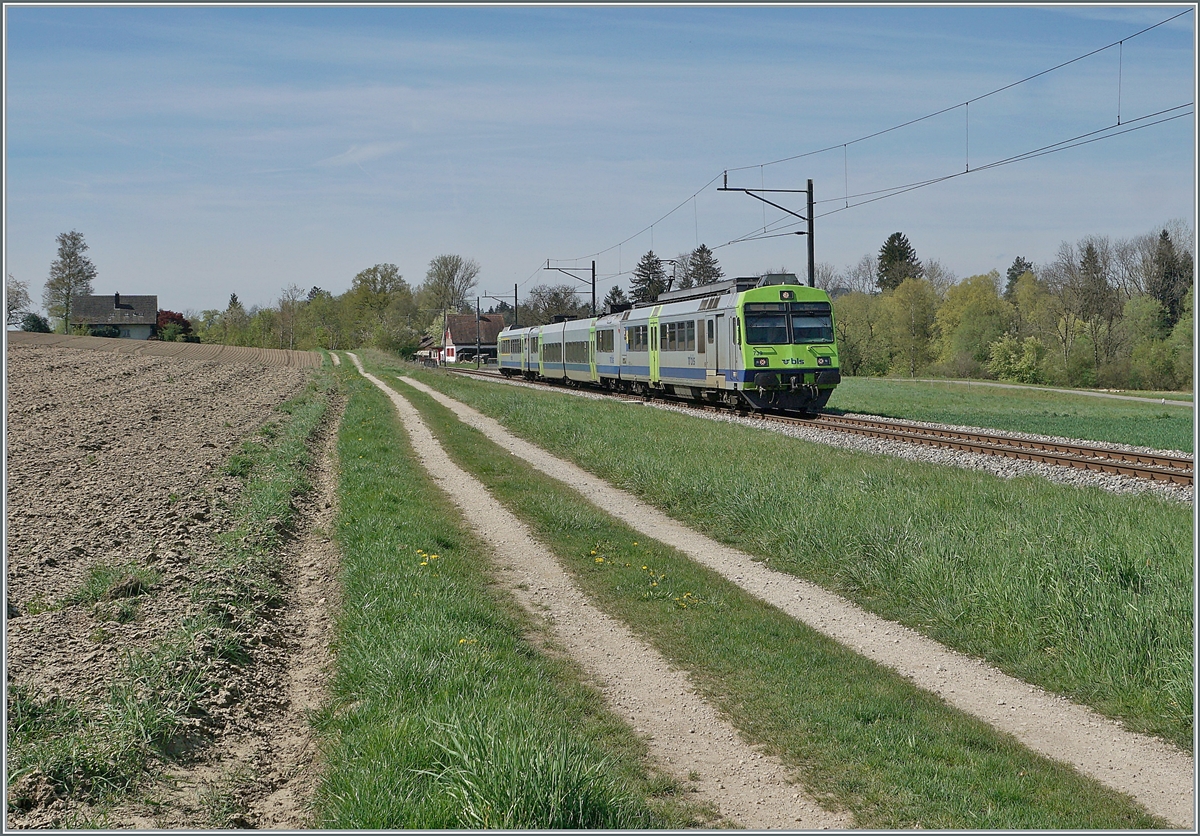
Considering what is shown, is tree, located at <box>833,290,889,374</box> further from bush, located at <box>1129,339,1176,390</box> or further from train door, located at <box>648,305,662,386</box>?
train door, located at <box>648,305,662,386</box>

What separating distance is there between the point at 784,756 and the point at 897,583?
4.03 meters

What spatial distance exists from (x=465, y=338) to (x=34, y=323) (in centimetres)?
5633

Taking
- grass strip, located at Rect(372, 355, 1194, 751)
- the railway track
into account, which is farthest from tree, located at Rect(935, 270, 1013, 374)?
grass strip, located at Rect(372, 355, 1194, 751)

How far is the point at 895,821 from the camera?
490 centimetres

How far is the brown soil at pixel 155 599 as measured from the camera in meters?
5.18

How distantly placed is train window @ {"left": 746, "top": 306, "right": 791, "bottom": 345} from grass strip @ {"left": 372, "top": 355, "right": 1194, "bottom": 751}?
10.1 m

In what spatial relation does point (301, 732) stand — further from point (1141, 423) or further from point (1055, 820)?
point (1141, 423)

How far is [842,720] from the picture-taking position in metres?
6.15

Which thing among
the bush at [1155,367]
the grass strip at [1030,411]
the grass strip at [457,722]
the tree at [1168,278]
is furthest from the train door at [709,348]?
the tree at [1168,278]

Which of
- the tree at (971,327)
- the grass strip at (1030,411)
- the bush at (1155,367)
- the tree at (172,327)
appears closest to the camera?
the grass strip at (1030,411)

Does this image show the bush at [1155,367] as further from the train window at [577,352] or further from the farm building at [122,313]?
the farm building at [122,313]

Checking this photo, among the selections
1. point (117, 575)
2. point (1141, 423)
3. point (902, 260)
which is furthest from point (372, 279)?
point (117, 575)

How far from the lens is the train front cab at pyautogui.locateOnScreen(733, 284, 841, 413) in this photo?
27672 mm

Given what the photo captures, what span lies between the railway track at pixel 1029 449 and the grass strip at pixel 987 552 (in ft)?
9.58
